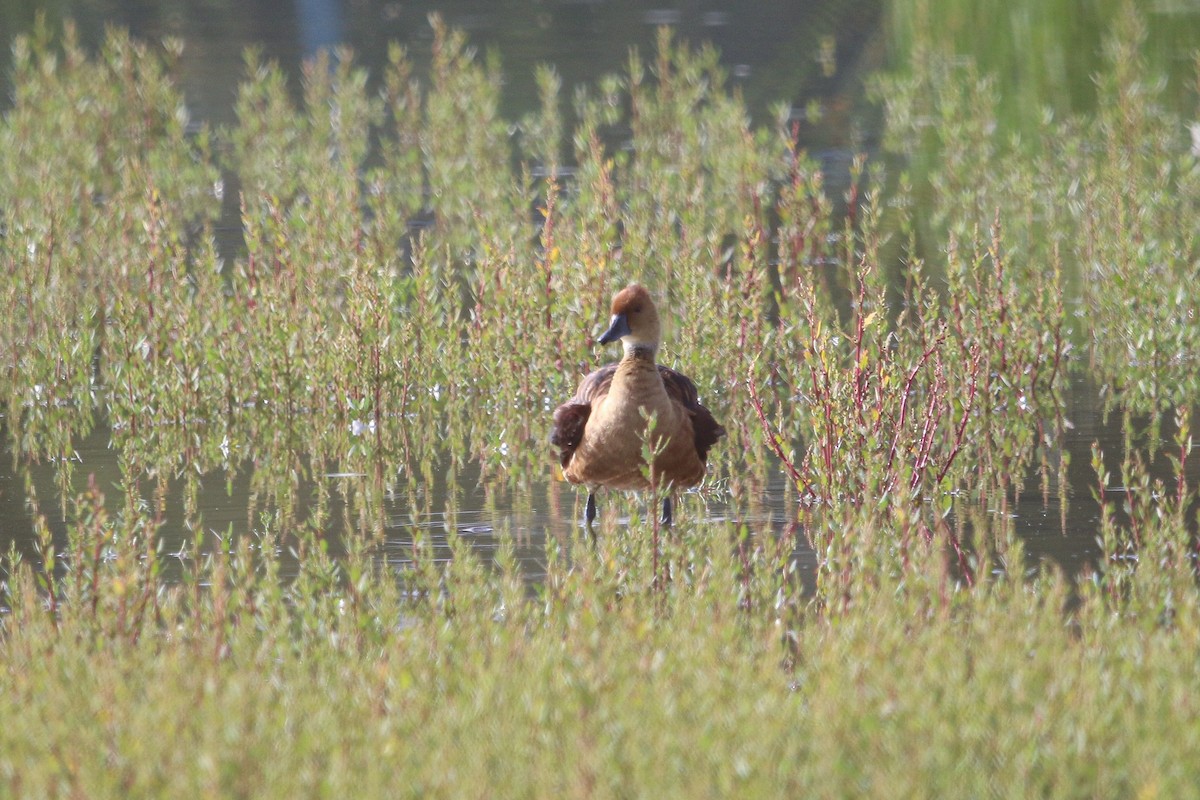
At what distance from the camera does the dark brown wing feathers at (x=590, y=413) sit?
7.91m

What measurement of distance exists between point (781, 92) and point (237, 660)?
19.3 m

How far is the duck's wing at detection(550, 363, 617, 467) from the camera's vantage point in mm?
7973

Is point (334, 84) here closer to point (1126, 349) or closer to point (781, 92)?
point (781, 92)

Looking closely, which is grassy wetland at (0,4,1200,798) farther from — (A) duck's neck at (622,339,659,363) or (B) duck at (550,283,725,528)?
(A) duck's neck at (622,339,659,363)

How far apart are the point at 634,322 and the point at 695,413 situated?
47cm

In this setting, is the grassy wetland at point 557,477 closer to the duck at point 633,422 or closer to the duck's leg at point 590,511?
the duck's leg at point 590,511

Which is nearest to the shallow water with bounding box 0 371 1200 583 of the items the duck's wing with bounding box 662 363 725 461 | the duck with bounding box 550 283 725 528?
the duck with bounding box 550 283 725 528

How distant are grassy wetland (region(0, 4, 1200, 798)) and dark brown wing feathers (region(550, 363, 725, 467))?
1.00 feet

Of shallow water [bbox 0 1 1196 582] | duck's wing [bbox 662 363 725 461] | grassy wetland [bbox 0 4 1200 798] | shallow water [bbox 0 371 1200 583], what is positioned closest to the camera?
grassy wetland [bbox 0 4 1200 798]

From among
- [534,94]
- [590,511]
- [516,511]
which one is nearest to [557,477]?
[516,511]

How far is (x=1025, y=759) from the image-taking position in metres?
4.32

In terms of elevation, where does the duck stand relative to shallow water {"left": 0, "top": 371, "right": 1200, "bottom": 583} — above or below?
above

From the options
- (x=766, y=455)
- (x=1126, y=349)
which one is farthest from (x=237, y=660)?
(x=1126, y=349)

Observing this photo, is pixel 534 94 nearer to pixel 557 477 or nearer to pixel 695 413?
pixel 557 477
